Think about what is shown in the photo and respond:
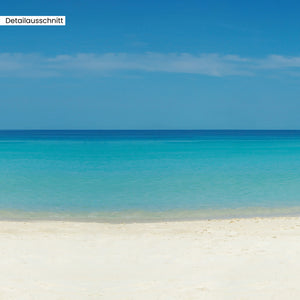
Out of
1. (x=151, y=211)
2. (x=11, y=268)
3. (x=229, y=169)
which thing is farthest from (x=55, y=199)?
(x=229, y=169)

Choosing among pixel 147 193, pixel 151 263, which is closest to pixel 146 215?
pixel 147 193

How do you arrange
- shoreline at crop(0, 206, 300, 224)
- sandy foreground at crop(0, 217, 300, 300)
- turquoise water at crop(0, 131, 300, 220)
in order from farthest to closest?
turquoise water at crop(0, 131, 300, 220) → shoreline at crop(0, 206, 300, 224) → sandy foreground at crop(0, 217, 300, 300)

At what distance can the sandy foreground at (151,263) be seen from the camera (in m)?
5.11

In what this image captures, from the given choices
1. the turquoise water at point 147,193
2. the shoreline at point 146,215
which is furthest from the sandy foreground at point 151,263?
the turquoise water at point 147,193

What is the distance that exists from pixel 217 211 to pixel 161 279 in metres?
7.16

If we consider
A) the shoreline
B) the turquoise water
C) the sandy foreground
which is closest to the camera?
the sandy foreground

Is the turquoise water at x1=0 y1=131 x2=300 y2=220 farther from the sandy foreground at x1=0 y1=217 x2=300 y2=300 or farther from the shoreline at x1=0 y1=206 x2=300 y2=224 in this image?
the sandy foreground at x1=0 y1=217 x2=300 y2=300

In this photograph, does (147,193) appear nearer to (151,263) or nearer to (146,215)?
(146,215)

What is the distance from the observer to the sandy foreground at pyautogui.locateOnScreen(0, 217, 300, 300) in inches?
201

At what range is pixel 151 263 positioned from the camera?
248 inches

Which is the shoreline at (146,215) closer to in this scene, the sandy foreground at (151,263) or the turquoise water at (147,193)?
the turquoise water at (147,193)

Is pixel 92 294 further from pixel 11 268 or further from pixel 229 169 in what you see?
pixel 229 169

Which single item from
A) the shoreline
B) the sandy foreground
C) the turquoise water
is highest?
the sandy foreground

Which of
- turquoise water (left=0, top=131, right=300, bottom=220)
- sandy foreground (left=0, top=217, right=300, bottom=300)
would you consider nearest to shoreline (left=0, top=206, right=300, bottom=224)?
turquoise water (left=0, top=131, right=300, bottom=220)
